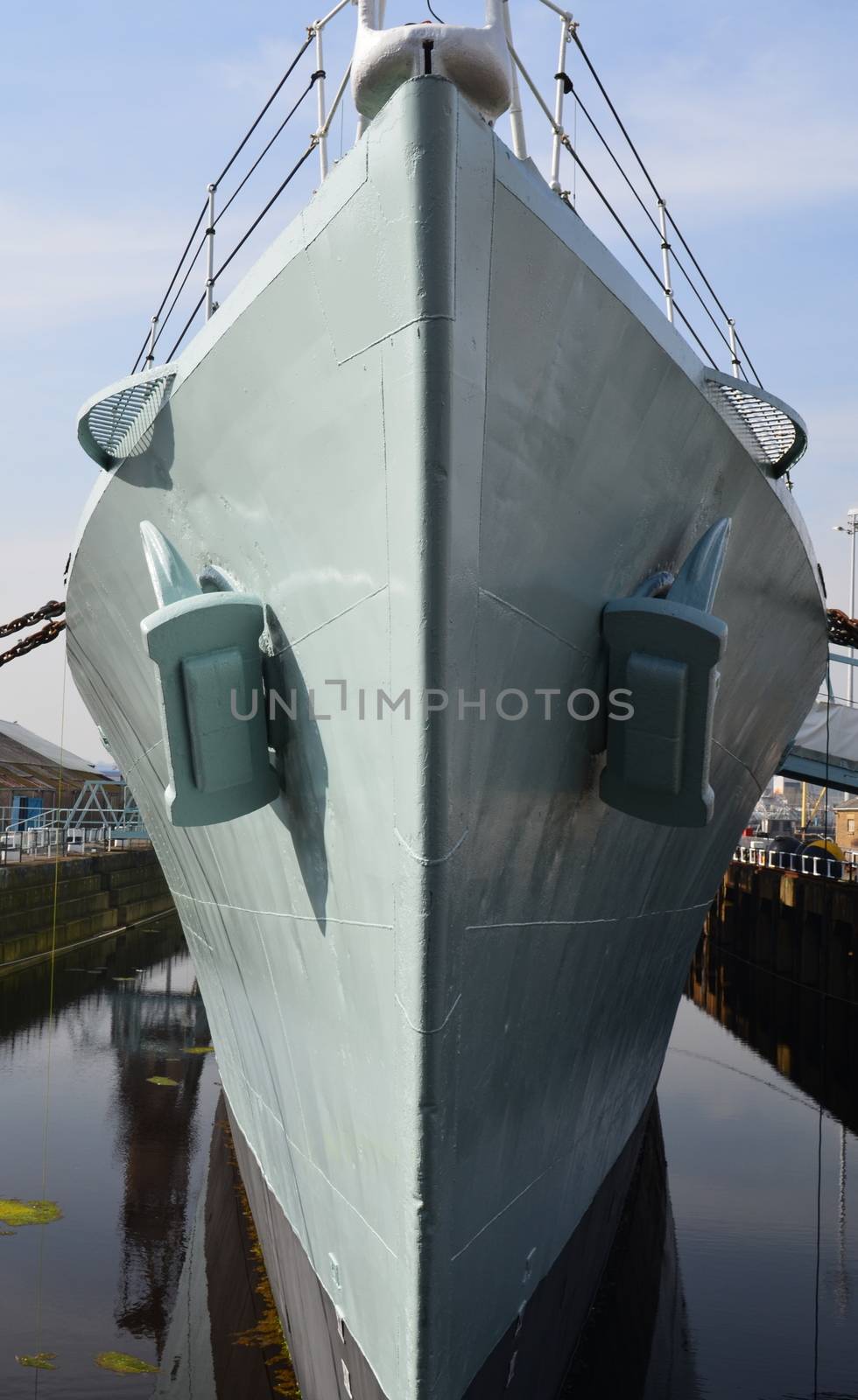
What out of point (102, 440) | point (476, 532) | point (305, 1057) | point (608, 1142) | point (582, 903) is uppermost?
point (102, 440)

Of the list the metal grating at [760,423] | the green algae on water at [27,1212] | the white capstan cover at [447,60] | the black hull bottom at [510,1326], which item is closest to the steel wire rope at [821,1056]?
the black hull bottom at [510,1326]

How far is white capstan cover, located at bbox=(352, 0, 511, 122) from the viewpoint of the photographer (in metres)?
2.75

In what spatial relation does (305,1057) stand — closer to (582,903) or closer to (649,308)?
(582,903)

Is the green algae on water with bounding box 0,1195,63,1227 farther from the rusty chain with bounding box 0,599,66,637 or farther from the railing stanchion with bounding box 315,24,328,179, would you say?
the railing stanchion with bounding box 315,24,328,179

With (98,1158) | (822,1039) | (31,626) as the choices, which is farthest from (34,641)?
(822,1039)

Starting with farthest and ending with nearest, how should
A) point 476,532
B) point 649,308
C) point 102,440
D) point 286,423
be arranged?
1. point 102,440
2. point 649,308
3. point 286,423
4. point 476,532

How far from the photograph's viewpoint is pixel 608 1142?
18.0 feet

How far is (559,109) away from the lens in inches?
152

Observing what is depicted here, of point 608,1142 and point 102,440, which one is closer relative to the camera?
point 102,440

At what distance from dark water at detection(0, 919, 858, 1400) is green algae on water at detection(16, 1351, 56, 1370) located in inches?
2.8

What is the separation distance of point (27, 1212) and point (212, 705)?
247 inches

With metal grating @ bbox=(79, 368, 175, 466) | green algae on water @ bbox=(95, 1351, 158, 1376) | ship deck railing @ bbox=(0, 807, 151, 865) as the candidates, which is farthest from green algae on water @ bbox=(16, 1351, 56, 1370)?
ship deck railing @ bbox=(0, 807, 151, 865)

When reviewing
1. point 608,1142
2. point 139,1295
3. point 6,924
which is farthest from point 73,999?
point 608,1142

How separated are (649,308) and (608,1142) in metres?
3.99
